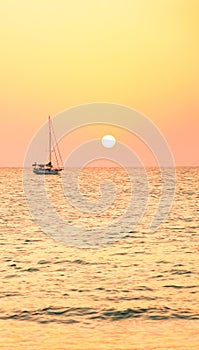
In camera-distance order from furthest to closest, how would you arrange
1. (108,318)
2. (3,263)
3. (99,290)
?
(3,263)
(99,290)
(108,318)

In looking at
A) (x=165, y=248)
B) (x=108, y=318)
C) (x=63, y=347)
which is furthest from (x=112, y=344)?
(x=165, y=248)

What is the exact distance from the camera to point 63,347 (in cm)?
1788

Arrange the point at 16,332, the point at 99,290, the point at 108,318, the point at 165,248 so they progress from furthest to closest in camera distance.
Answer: the point at 165,248 < the point at 99,290 < the point at 108,318 < the point at 16,332

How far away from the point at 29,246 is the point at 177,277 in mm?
14250

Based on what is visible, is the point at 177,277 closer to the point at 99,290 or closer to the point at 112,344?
the point at 99,290


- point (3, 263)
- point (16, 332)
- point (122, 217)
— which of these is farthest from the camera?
point (122, 217)

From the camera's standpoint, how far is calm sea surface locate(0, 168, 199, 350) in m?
19.0

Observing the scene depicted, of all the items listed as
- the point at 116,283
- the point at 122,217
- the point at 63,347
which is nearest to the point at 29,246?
the point at 116,283

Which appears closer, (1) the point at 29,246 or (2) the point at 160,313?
(2) the point at 160,313

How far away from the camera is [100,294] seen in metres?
25.1

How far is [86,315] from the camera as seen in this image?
21.8 m

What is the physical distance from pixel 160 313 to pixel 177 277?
713 cm

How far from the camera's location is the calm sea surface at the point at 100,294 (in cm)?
1898

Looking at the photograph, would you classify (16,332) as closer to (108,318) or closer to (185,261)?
(108,318)
